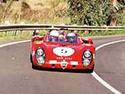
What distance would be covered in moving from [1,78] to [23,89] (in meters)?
1.45

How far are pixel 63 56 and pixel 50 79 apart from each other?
1.62m

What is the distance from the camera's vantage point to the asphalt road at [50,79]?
9.58m

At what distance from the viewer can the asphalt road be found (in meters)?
9.58

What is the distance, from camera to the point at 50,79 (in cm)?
1107

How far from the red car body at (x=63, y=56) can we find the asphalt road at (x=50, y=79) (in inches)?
10.0

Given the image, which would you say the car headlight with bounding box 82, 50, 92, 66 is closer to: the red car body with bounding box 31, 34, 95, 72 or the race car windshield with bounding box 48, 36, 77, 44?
the red car body with bounding box 31, 34, 95, 72

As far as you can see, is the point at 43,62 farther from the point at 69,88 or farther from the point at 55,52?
the point at 69,88

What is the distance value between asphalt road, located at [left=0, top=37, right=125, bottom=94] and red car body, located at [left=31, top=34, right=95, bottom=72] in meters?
0.25

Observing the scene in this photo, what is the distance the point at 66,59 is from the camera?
12.6 meters

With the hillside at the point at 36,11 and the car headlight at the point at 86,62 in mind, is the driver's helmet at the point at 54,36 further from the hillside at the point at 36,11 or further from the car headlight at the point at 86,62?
the hillside at the point at 36,11

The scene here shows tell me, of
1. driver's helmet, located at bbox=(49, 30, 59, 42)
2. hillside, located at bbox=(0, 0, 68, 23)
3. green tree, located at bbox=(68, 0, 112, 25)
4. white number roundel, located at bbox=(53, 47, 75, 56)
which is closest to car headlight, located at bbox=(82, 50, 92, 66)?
white number roundel, located at bbox=(53, 47, 75, 56)

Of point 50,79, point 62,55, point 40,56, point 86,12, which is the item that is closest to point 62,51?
point 62,55

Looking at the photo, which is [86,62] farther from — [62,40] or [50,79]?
[50,79]

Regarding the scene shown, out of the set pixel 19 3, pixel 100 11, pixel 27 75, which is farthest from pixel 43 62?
pixel 19 3
